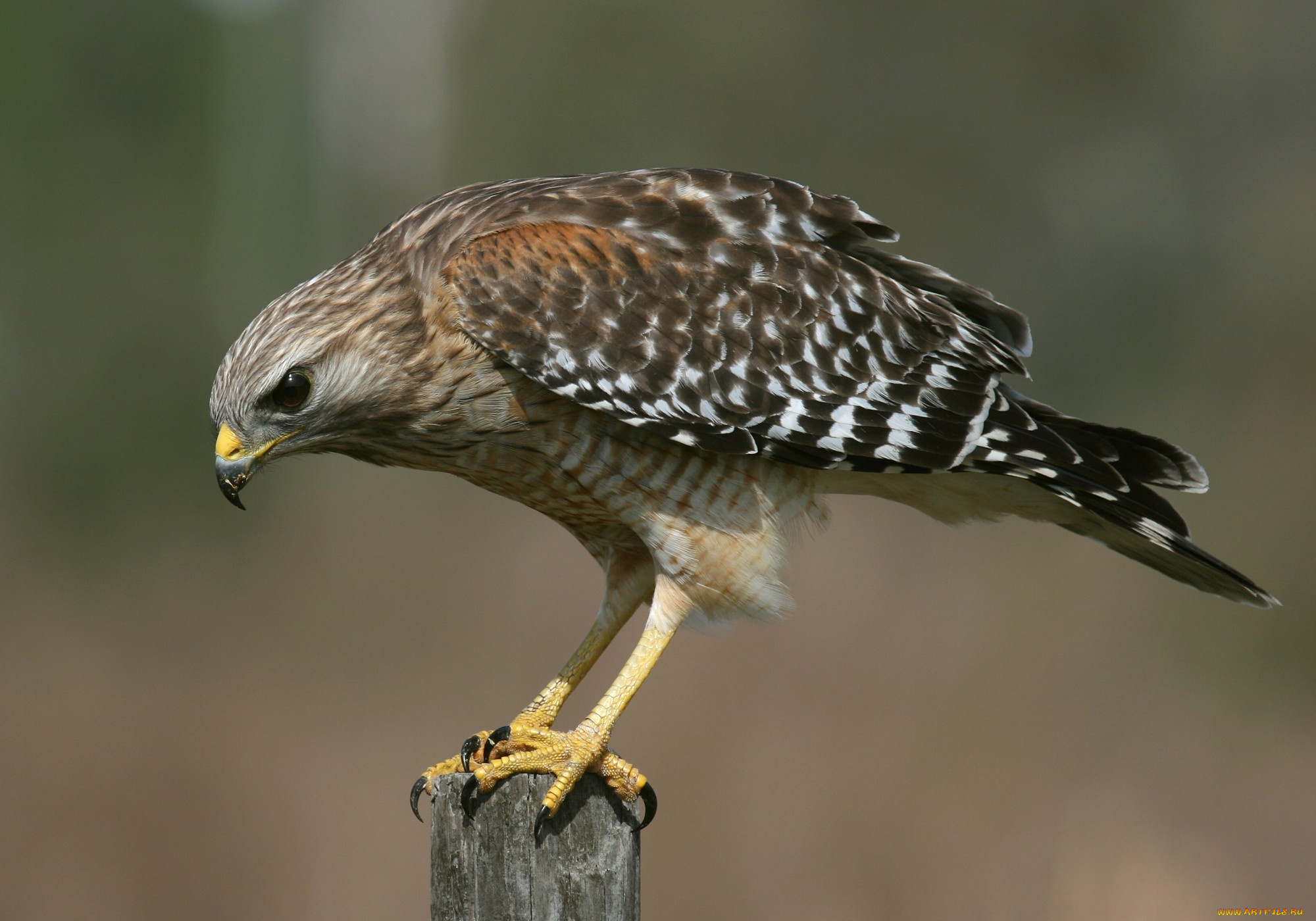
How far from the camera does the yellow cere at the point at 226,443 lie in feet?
9.89

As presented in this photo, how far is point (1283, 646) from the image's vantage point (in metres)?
7.43

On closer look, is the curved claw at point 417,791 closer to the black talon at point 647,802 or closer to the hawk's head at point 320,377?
the black talon at point 647,802

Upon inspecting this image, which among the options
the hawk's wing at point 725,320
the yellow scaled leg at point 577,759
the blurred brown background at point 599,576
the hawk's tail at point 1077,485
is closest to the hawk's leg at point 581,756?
the yellow scaled leg at point 577,759

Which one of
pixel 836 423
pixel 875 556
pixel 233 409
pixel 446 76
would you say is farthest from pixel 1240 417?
pixel 446 76

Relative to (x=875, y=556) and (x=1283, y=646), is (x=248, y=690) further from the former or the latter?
(x=1283, y=646)

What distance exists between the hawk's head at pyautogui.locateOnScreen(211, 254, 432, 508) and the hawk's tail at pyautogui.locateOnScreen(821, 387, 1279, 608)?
1.33 metres

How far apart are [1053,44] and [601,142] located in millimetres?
5213

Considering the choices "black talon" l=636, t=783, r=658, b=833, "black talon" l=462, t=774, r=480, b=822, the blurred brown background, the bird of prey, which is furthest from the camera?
the blurred brown background

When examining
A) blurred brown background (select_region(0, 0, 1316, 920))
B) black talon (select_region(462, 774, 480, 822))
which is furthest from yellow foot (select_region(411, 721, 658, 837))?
blurred brown background (select_region(0, 0, 1316, 920))

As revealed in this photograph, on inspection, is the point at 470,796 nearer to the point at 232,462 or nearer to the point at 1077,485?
the point at 232,462

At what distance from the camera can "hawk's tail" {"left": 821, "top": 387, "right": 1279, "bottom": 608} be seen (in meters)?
3.30

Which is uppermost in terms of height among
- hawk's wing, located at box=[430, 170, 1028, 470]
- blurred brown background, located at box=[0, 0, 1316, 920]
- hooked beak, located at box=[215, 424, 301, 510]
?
hawk's wing, located at box=[430, 170, 1028, 470]

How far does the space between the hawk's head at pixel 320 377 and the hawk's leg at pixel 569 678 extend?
870 millimetres

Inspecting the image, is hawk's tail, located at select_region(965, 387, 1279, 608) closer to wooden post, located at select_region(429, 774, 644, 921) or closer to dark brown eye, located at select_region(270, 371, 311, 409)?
wooden post, located at select_region(429, 774, 644, 921)
